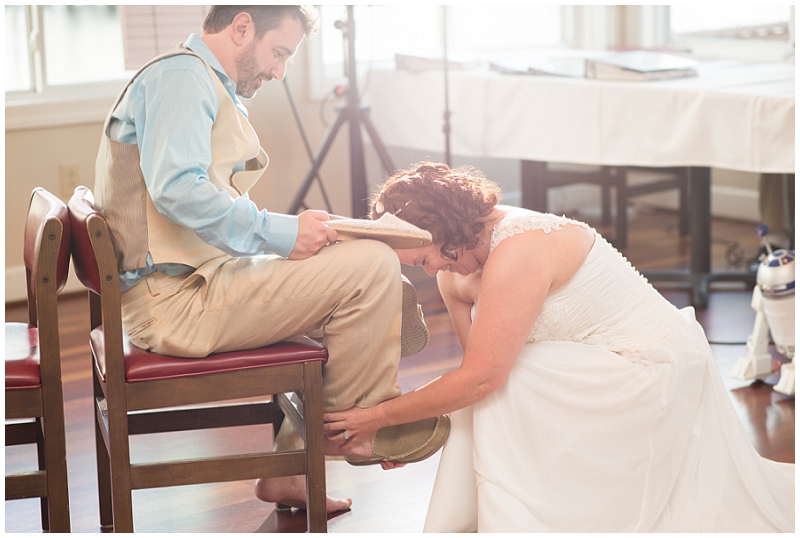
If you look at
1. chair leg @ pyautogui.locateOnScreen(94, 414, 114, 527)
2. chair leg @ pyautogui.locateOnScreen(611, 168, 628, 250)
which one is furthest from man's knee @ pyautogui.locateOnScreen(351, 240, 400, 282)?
chair leg @ pyautogui.locateOnScreen(611, 168, 628, 250)

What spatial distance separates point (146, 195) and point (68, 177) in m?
2.64

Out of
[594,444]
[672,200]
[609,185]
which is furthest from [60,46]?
[672,200]

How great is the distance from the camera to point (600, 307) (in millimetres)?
2043

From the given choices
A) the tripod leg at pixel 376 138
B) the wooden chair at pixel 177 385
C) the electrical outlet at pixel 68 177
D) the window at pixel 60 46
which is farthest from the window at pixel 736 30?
the wooden chair at pixel 177 385

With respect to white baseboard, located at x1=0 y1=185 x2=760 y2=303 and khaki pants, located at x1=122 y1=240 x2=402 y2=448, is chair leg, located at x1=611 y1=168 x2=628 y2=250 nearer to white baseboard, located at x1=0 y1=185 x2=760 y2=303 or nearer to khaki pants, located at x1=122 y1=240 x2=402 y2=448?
white baseboard, located at x1=0 y1=185 x2=760 y2=303

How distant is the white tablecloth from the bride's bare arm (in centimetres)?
176

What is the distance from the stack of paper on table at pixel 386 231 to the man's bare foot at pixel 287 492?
682mm

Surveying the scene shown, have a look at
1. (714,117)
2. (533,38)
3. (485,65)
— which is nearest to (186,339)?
(714,117)

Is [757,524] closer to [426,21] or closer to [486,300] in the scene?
→ [486,300]

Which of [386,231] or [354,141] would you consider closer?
[386,231]

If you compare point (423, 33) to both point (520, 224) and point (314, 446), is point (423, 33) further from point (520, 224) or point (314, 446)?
point (314, 446)

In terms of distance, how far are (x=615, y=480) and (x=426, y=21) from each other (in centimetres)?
378

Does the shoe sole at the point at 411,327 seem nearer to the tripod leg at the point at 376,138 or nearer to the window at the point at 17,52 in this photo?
the tripod leg at the point at 376,138

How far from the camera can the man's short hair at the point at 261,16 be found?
185cm
